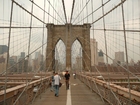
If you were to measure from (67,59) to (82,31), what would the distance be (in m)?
6.39

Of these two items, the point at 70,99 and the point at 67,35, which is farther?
the point at 67,35

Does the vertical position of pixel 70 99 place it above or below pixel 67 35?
below

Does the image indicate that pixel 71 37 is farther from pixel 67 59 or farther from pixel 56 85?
pixel 56 85

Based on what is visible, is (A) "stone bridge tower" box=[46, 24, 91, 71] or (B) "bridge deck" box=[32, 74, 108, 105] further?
(A) "stone bridge tower" box=[46, 24, 91, 71]

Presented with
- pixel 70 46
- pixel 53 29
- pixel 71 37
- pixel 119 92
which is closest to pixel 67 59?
pixel 70 46

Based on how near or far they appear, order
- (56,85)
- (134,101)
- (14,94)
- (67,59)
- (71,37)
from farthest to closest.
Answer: (71,37) → (67,59) → (56,85) → (14,94) → (134,101)

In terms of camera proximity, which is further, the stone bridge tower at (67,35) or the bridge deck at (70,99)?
the stone bridge tower at (67,35)

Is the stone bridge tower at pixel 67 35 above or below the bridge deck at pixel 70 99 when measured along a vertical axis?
above

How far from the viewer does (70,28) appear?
1225 inches

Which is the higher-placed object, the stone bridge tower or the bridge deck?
the stone bridge tower

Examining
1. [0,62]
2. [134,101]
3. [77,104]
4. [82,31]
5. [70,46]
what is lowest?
[77,104]

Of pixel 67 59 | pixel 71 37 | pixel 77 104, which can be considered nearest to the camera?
pixel 77 104

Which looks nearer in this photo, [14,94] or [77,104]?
[14,94]

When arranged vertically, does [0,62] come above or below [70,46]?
below
